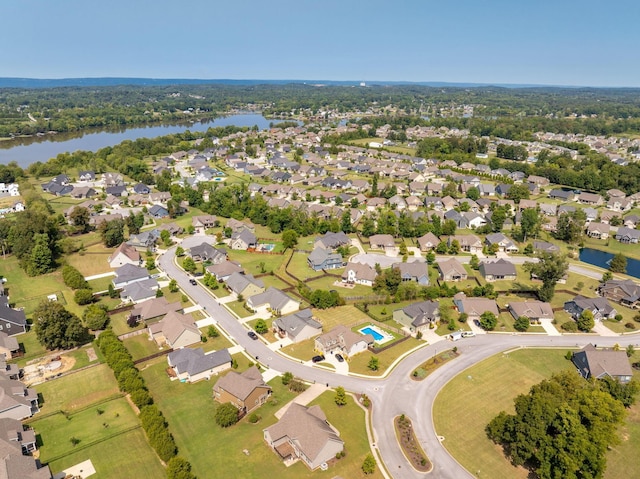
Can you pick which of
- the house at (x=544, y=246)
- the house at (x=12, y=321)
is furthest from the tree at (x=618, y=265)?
the house at (x=12, y=321)

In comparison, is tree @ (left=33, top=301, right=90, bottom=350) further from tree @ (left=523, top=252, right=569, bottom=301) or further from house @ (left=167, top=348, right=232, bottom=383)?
tree @ (left=523, top=252, right=569, bottom=301)

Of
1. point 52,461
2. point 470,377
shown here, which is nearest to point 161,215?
point 52,461

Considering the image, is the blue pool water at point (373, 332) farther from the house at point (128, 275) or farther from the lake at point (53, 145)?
the lake at point (53, 145)

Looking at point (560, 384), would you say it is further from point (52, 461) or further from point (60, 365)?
point (60, 365)

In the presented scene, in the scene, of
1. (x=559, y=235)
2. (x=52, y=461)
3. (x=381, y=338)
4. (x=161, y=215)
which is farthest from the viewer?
(x=161, y=215)

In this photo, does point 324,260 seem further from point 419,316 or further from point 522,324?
point 522,324
